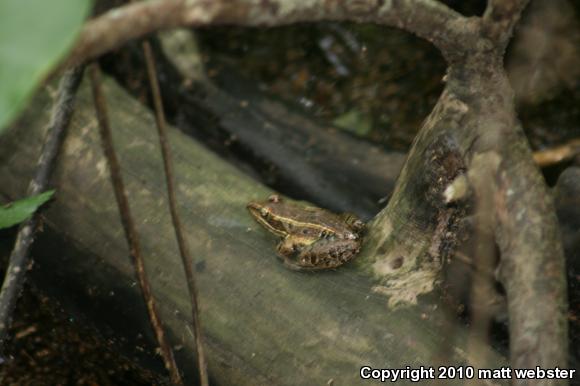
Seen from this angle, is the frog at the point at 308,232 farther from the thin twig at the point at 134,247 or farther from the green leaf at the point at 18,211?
the green leaf at the point at 18,211

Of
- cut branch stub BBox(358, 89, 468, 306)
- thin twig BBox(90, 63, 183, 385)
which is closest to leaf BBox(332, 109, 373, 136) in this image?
cut branch stub BBox(358, 89, 468, 306)

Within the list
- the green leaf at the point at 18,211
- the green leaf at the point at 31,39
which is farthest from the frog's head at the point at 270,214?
the green leaf at the point at 31,39

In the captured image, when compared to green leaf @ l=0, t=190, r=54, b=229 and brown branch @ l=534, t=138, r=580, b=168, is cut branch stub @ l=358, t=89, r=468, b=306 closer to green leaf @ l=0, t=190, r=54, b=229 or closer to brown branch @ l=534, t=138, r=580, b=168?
green leaf @ l=0, t=190, r=54, b=229

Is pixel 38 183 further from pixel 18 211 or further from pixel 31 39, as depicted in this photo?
pixel 31 39

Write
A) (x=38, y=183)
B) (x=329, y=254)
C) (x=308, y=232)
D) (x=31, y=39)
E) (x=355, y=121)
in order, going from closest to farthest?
(x=31, y=39) < (x=329, y=254) < (x=38, y=183) < (x=308, y=232) < (x=355, y=121)

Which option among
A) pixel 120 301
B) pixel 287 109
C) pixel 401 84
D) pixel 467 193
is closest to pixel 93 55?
pixel 467 193

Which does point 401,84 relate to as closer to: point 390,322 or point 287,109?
point 287,109

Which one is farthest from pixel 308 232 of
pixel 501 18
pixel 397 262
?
pixel 501 18
